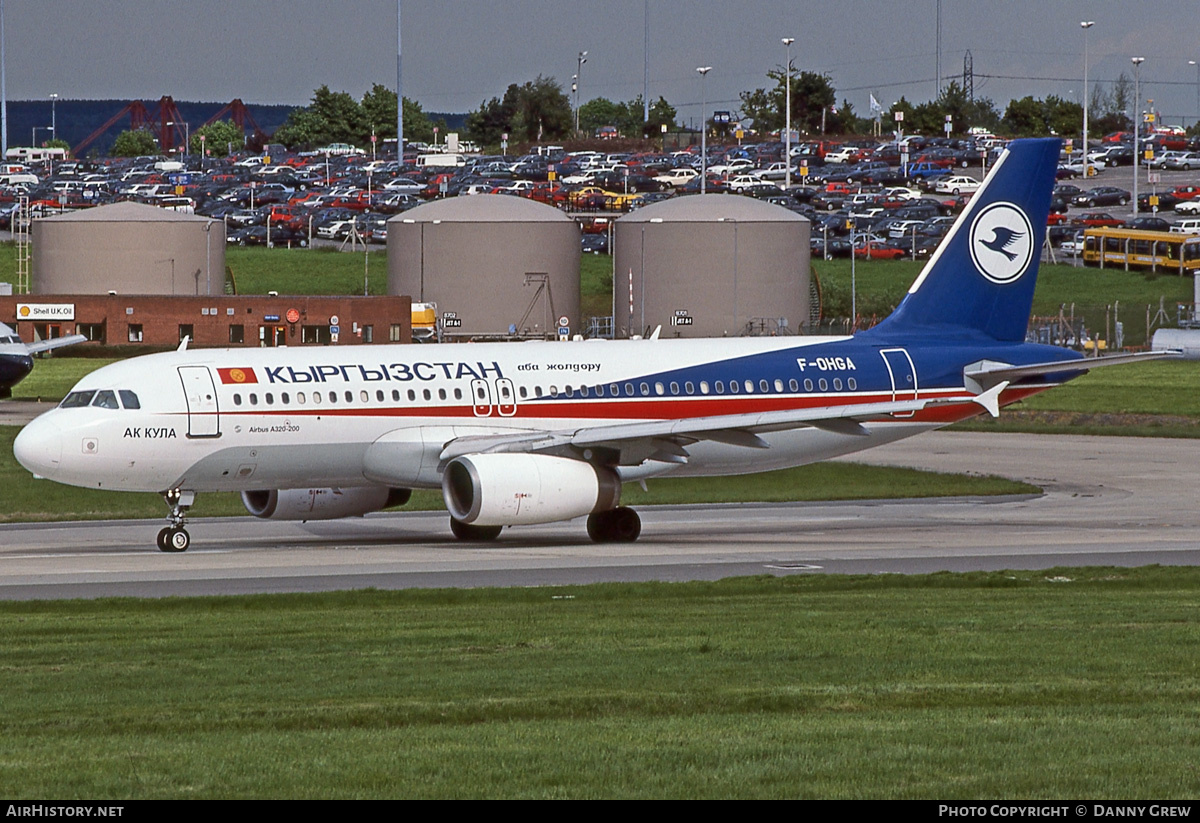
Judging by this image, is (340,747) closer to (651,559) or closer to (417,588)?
(417,588)

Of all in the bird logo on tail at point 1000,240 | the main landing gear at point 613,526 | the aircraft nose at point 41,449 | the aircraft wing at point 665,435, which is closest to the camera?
the aircraft nose at point 41,449

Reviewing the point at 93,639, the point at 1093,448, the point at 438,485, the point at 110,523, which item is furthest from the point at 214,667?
the point at 1093,448

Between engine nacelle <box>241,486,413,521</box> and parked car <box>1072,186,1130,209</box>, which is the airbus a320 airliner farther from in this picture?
parked car <box>1072,186,1130,209</box>

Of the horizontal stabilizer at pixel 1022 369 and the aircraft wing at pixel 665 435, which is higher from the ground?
the horizontal stabilizer at pixel 1022 369

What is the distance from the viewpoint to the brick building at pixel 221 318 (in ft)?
338

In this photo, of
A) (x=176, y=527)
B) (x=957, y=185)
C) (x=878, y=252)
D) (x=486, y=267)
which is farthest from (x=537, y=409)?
(x=957, y=185)

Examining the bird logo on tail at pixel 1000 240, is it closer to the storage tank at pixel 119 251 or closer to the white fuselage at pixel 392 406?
the white fuselage at pixel 392 406

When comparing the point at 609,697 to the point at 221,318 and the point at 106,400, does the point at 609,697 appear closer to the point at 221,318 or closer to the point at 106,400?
the point at 106,400

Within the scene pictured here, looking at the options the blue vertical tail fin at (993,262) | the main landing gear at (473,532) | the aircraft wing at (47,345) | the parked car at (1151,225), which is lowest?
the main landing gear at (473,532)

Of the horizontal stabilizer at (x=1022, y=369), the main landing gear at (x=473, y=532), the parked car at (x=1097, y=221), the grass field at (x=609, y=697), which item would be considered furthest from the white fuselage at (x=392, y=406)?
the parked car at (x=1097, y=221)

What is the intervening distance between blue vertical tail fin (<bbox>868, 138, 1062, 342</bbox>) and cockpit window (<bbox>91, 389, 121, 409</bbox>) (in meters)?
17.2

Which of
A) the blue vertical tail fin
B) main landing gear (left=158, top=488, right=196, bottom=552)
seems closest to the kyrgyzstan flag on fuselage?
main landing gear (left=158, top=488, right=196, bottom=552)

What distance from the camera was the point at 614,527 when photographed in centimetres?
3503

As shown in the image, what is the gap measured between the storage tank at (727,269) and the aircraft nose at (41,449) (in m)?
75.4
